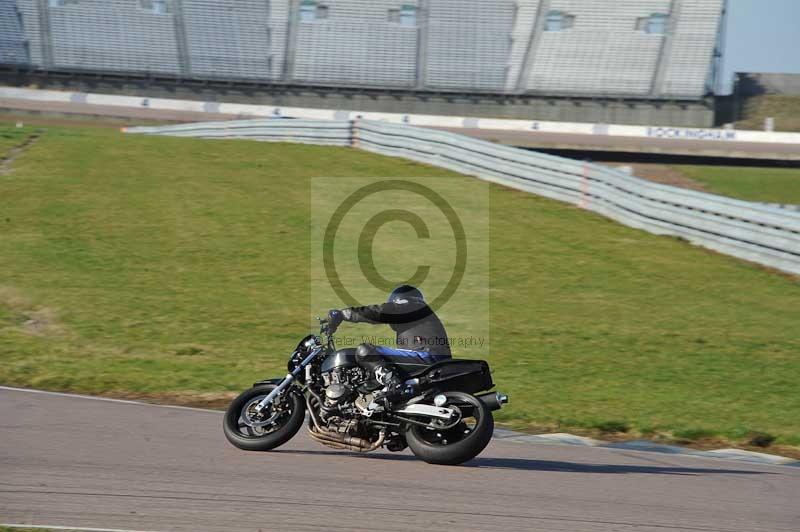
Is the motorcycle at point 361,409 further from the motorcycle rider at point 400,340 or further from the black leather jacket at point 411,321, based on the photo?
the black leather jacket at point 411,321

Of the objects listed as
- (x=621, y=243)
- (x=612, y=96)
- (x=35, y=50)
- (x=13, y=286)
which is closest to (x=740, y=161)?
(x=612, y=96)

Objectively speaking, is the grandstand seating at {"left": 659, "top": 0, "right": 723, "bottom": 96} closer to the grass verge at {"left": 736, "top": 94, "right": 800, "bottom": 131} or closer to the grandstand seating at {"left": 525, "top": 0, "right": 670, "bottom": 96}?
the grandstand seating at {"left": 525, "top": 0, "right": 670, "bottom": 96}

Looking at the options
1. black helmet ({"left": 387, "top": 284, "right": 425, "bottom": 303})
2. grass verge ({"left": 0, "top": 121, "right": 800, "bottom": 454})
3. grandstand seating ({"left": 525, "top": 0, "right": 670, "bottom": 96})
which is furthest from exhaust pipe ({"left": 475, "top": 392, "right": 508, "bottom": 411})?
grandstand seating ({"left": 525, "top": 0, "right": 670, "bottom": 96})

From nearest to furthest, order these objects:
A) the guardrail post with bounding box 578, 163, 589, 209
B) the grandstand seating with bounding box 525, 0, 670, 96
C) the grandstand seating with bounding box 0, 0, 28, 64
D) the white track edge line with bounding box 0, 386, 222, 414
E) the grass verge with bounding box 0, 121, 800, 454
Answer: the white track edge line with bounding box 0, 386, 222, 414 < the grass verge with bounding box 0, 121, 800, 454 < the guardrail post with bounding box 578, 163, 589, 209 < the grandstand seating with bounding box 525, 0, 670, 96 < the grandstand seating with bounding box 0, 0, 28, 64

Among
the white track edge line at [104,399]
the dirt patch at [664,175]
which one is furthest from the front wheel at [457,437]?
the dirt patch at [664,175]

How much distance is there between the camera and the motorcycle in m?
6.71

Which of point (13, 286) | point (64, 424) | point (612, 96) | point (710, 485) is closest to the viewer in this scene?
point (710, 485)

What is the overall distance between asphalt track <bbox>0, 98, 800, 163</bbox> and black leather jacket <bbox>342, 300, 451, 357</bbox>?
28.6m

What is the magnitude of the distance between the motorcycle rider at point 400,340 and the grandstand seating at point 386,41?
39.7 meters

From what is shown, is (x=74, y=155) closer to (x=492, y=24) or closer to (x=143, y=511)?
(x=143, y=511)

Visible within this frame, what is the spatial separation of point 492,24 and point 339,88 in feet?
28.4

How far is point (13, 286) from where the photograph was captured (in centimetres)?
1330

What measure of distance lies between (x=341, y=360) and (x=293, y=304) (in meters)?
6.06

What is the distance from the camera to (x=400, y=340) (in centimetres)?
709
